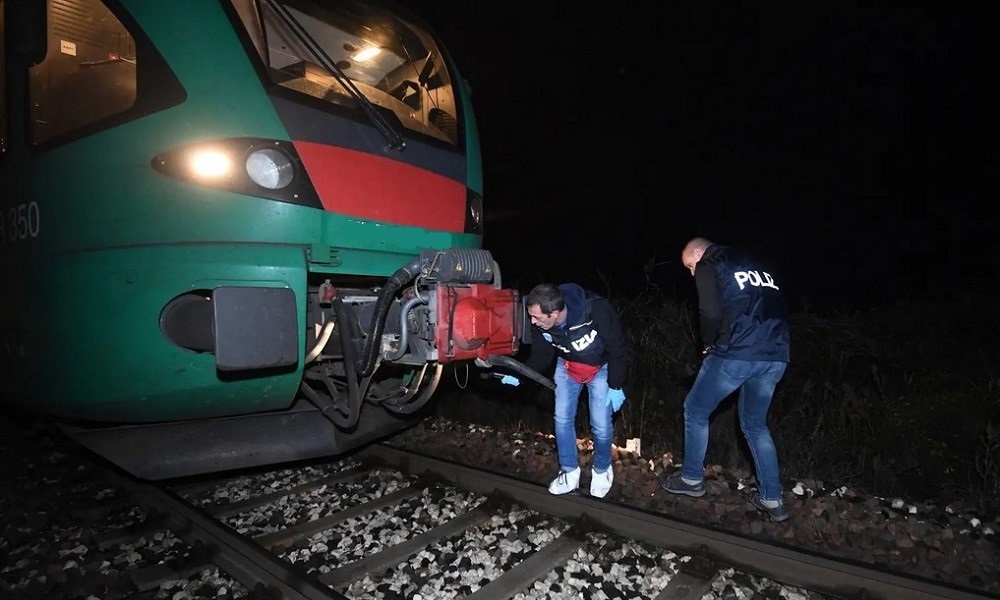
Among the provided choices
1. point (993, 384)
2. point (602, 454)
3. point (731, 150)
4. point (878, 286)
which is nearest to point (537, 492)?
point (602, 454)

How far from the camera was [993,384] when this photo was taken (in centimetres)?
534

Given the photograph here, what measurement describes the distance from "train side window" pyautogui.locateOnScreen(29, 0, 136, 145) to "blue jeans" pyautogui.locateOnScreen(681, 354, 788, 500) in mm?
3442

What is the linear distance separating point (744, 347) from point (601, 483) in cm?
123

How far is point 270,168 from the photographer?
300 cm

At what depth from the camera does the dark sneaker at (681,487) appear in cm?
390

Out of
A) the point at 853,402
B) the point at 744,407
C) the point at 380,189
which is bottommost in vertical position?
the point at 853,402

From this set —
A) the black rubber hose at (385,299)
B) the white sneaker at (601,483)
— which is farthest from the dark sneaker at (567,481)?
the black rubber hose at (385,299)

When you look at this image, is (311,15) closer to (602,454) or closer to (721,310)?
(721,310)

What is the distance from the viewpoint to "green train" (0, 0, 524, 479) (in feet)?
9.58

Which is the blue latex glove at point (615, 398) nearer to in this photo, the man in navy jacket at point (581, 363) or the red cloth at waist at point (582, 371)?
the man in navy jacket at point (581, 363)

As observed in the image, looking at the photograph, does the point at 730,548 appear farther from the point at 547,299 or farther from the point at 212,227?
the point at 212,227

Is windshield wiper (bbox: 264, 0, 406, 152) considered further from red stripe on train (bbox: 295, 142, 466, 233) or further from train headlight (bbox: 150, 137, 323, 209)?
train headlight (bbox: 150, 137, 323, 209)

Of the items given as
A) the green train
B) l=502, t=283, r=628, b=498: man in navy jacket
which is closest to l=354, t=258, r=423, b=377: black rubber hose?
the green train

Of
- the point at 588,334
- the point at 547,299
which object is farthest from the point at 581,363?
the point at 547,299
